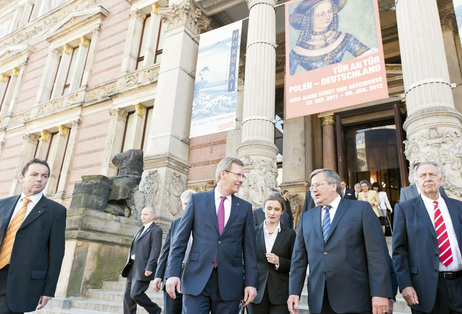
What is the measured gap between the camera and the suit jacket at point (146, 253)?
494 centimetres

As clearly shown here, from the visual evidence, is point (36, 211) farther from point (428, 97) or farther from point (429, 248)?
point (428, 97)

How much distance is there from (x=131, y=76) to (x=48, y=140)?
6272 millimetres

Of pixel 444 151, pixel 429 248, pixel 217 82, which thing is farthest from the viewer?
pixel 217 82

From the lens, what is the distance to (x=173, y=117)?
11.2 meters

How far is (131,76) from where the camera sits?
50.3ft

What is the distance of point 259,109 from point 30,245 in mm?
6690

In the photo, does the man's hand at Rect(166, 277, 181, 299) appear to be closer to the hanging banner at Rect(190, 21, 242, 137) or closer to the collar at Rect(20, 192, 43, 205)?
the collar at Rect(20, 192, 43, 205)

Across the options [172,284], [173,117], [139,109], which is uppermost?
[139,109]

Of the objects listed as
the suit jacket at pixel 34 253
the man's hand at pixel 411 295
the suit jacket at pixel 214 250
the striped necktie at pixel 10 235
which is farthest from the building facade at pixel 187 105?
the striped necktie at pixel 10 235

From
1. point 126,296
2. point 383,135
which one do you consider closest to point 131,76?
point 383,135

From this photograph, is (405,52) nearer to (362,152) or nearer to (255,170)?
(255,170)

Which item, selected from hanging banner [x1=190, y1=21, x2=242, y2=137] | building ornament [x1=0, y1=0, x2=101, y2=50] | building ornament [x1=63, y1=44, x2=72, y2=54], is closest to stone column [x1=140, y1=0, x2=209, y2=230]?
A: hanging banner [x1=190, y1=21, x2=242, y2=137]

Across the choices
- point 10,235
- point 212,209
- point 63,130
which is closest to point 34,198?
point 10,235

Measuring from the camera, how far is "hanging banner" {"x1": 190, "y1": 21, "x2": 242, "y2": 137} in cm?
944
